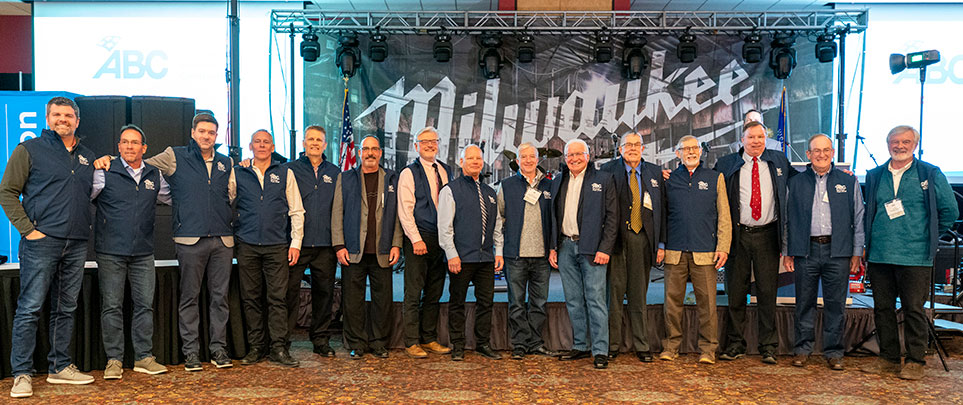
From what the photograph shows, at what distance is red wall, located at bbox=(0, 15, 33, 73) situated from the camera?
29.3 feet

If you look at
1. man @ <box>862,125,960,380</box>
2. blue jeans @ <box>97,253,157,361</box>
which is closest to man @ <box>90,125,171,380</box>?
blue jeans @ <box>97,253,157,361</box>

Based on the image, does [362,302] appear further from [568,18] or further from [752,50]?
[752,50]

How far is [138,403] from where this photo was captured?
10.1 ft

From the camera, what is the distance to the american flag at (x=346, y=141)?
6953 mm

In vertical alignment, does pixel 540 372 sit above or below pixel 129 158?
below

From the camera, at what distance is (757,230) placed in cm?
386

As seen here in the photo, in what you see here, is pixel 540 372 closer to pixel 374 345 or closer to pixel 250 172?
pixel 374 345

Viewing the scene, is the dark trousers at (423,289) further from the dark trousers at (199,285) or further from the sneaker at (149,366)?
the sneaker at (149,366)

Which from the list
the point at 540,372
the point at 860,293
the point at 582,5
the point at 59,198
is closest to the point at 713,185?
the point at 540,372

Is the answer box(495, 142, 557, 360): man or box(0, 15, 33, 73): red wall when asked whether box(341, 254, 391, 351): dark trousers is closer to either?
box(495, 142, 557, 360): man

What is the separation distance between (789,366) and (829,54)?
5233 mm

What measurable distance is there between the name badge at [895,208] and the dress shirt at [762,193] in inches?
22.6

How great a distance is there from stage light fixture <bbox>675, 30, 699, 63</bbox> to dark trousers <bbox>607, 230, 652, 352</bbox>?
4.80 m

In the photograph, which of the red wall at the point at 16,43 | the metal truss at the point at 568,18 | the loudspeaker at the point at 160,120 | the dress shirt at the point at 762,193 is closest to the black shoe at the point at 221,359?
the loudspeaker at the point at 160,120
